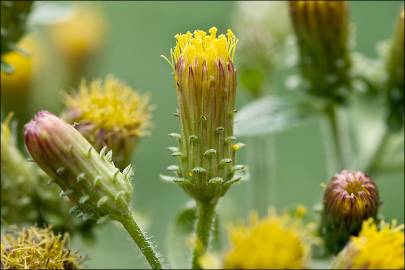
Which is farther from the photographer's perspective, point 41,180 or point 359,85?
point 359,85

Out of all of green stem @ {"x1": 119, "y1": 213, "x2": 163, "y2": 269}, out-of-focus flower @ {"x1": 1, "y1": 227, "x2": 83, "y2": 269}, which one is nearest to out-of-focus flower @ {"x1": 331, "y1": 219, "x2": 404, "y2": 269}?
green stem @ {"x1": 119, "y1": 213, "x2": 163, "y2": 269}

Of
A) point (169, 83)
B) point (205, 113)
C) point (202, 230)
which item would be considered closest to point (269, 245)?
point (202, 230)

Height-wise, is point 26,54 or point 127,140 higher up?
point 26,54

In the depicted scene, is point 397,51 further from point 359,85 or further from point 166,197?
point 166,197

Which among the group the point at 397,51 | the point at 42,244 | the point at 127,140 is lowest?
the point at 42,244

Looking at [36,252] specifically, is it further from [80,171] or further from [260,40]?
[260,40]

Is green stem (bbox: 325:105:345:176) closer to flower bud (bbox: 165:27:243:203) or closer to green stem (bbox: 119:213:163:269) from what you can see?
flower bud (bbox: 165:27:243:203)

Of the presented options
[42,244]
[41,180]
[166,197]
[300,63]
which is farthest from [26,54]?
[166,197]
